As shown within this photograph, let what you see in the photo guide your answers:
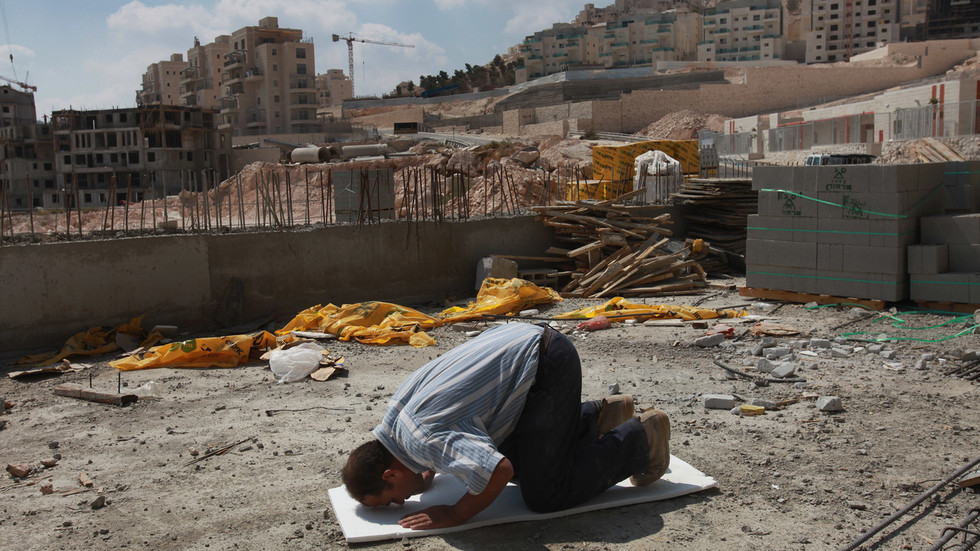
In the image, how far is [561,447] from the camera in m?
3.78

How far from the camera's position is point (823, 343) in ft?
26.2

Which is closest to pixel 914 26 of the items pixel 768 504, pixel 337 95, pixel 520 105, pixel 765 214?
pixel 520 105

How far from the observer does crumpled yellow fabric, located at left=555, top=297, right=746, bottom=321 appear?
984 cm

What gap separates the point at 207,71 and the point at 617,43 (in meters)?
64.8

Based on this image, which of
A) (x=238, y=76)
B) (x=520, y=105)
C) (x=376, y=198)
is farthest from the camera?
(x=238, y=76)

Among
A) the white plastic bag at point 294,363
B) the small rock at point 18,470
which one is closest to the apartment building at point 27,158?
the white plastic bag at point 294,363

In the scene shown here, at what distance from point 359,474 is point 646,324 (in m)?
6.41

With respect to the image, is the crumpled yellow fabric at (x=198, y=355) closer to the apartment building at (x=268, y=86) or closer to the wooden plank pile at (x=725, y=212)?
the wooden plank pile at (x=725, y=212)

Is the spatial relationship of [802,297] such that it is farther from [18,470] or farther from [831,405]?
[18,470]

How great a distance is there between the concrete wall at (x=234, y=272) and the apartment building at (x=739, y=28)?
108182mm

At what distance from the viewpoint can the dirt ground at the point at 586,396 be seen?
392 cm

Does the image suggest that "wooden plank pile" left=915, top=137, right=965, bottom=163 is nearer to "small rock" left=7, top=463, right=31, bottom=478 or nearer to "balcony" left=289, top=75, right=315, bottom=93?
Answer: "small rock" left=7, top=463, right=31, bottom=478

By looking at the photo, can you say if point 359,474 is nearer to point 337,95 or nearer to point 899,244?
point 899,244

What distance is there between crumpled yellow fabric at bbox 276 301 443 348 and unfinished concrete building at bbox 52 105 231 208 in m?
58.6
